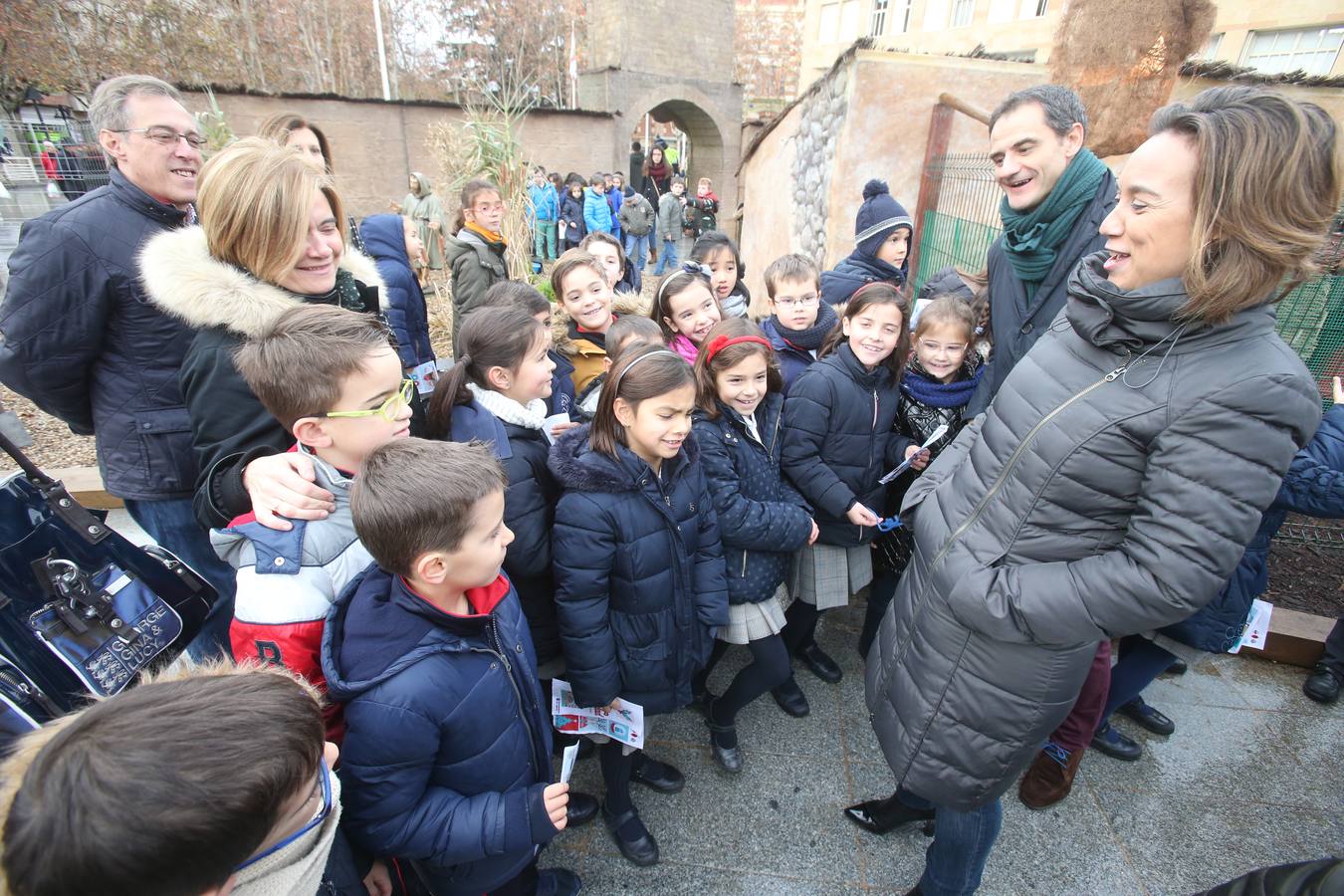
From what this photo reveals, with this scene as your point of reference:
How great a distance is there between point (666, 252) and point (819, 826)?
39.2 feet

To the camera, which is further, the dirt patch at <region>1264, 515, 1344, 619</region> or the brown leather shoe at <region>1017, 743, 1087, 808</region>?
the dirt patch at <region>1264, 515, 1344, 619</region>

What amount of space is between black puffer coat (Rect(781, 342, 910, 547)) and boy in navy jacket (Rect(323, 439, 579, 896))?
55.3 inches

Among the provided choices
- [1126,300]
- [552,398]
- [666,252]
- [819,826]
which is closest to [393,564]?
[552,398]

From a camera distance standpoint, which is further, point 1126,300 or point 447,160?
point 447,160

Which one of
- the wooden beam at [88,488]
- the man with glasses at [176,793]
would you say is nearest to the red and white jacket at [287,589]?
the man with glasses at [176,793]

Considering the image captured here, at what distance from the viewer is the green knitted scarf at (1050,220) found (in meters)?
2.16

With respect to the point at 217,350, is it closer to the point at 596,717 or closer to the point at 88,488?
the point at 596,717

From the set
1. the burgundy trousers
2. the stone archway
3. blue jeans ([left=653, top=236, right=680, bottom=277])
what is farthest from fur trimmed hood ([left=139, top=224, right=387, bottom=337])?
the stone archway

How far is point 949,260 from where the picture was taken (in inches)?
219

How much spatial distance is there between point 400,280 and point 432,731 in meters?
3.10

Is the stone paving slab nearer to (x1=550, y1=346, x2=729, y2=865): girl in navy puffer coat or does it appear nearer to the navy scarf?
(x1=550, y1=346, x2=729, y2=865): girl in navy puffer coat

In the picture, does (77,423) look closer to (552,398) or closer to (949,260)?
(552,398)

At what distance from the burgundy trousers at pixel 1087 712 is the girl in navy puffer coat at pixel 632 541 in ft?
4.55

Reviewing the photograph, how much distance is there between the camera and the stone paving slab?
2105 millimetres
